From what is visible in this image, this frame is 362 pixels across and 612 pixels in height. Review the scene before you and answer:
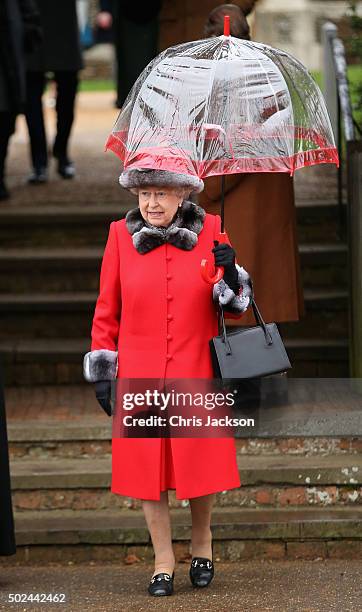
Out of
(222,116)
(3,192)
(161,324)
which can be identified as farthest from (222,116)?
(3,192)

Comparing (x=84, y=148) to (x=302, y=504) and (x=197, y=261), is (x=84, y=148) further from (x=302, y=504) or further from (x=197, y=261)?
(x=197, y=261)

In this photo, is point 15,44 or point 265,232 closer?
point 265,232

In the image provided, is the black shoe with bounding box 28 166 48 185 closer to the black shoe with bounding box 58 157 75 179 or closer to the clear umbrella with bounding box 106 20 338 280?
the black shoe with bounding box 58 157 75 179

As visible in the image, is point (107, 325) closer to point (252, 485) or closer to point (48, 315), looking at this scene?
point (252, 485)

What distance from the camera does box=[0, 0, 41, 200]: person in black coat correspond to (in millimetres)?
9625

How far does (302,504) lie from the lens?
7.42 metres

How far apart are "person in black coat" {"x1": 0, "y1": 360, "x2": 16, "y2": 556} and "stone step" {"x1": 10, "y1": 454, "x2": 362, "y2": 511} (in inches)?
43.7

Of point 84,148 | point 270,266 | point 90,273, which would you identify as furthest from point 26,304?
point 84,148

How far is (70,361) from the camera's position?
9000 mm

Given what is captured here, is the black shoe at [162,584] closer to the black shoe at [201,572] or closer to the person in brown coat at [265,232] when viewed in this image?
the black shoe at [201,572]

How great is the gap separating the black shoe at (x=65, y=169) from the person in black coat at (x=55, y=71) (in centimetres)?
12

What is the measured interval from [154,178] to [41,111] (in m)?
5.51

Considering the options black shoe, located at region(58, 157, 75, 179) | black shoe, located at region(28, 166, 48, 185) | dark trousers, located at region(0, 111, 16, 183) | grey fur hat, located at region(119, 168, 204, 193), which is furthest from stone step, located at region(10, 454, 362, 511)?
black shoe, located at region(58, 157, 75, 179)

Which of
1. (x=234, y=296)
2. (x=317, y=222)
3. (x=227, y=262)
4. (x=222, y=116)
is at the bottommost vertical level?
(x=317, y=222)
